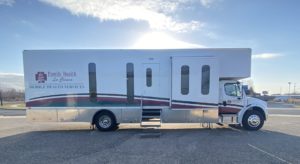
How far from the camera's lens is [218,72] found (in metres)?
9.15

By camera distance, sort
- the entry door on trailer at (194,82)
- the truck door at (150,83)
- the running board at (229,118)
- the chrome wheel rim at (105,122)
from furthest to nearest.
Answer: the running board at (229,118), the chrome wheel rim at (105,122), the truck door at (150,83), the entry door on trailer at (194,82)

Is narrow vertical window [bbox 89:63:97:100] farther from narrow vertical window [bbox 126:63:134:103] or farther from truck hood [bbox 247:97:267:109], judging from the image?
truck hood [bbox 247:97:267:109]

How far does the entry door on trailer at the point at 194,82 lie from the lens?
30.1ft

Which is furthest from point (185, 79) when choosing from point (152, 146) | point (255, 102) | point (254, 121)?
point (254, 121)

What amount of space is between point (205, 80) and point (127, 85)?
3274mm

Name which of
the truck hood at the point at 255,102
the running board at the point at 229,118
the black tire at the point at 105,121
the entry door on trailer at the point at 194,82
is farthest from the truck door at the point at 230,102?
the black tire at the point at 105,121

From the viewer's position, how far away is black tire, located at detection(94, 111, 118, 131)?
9.42 meters

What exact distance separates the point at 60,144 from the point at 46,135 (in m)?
1.93

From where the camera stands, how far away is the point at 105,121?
9422 millimetres

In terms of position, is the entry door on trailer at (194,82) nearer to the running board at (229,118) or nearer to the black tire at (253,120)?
the running board at (229,118)

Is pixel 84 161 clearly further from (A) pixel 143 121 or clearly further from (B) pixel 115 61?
(B) pixel 115 61

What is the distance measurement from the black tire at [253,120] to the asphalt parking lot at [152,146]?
36 centimetres

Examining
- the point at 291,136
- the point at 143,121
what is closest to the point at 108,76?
the point at 143,121

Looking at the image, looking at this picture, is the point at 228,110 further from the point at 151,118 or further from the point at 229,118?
the point at 151,118
